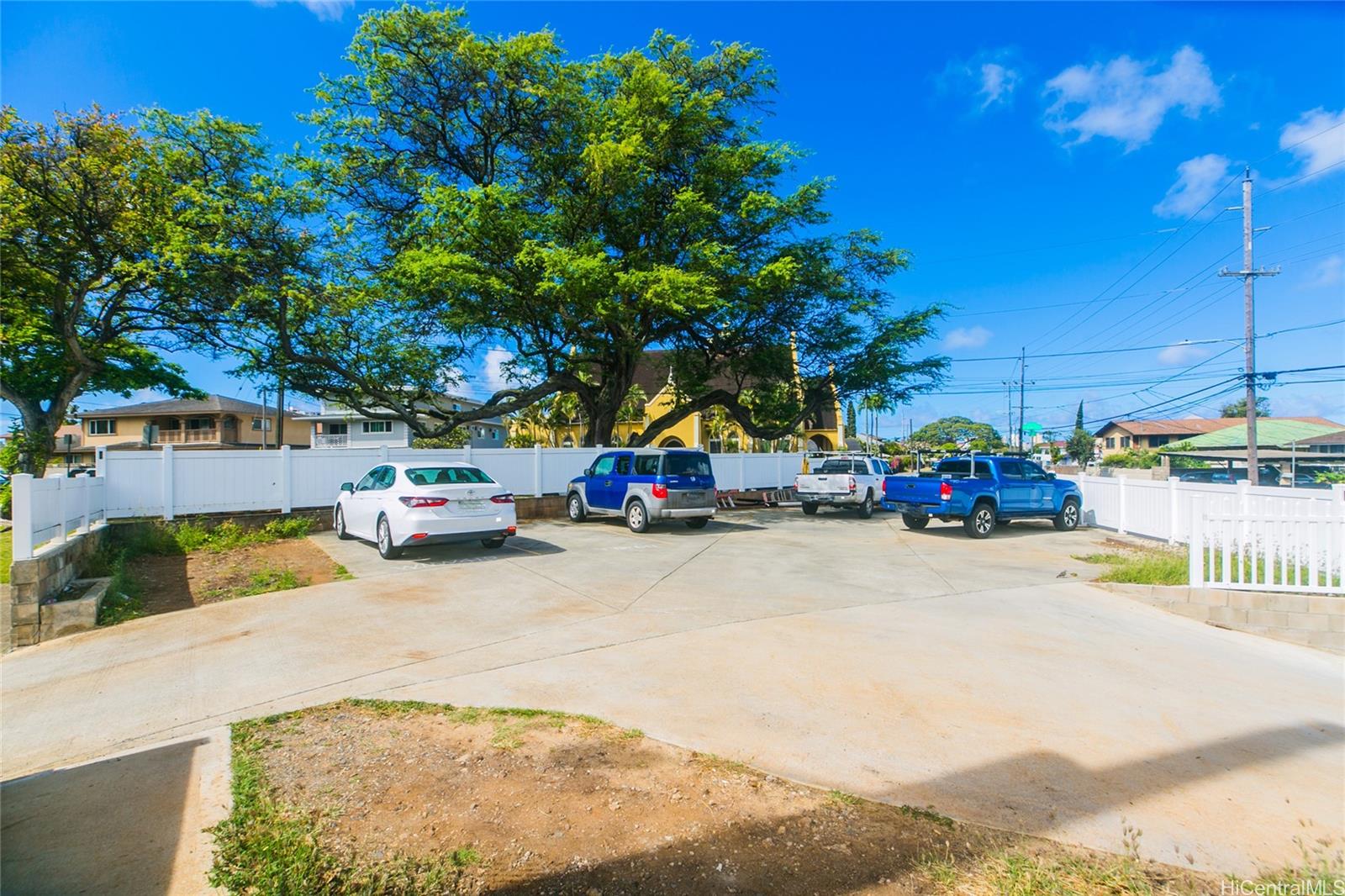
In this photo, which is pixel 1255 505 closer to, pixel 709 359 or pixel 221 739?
pixel 221 739

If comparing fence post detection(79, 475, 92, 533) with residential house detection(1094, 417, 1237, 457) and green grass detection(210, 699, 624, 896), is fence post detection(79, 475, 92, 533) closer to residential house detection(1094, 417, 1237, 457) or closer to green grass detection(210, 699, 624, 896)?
green grass detection(210, 699, 624, 896)

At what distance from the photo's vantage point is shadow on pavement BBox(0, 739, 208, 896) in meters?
2.74

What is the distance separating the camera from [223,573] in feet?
32.0

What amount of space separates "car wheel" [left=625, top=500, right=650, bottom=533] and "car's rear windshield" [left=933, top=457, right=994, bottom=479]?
7.22 m

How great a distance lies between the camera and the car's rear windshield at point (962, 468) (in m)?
15.3

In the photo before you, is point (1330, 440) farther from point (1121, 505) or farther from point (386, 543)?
point (386, 543)

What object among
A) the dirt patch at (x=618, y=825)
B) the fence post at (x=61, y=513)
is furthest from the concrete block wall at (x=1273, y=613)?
the fence post at (x=61, y=513)

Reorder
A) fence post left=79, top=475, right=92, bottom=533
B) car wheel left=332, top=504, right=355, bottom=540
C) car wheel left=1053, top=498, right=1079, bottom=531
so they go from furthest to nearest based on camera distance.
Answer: car wheel left=1053, top=498, right=1079, bottom=531
car wheel left=332, top=504, right=355, bottom=540
fence post left=79, top=475, right=92, bottom=533

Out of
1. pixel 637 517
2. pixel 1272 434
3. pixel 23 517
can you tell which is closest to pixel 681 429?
pixel 637 517

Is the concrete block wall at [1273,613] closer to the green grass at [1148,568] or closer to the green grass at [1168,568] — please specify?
the green grass at [1168,568]

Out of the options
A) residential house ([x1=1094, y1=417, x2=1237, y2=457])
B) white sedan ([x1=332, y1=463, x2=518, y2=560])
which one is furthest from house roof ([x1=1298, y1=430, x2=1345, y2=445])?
white sedan ([x1=332, y1=463, x2=518, y2=560])

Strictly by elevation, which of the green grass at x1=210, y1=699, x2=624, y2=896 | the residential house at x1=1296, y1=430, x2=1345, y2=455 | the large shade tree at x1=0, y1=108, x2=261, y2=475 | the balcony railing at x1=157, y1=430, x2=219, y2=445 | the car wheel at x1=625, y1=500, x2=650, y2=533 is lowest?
the green grass at x1=210, y1=699, x2=624, y2=896

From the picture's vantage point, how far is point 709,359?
24531mm

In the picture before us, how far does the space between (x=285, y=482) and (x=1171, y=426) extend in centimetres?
8024
